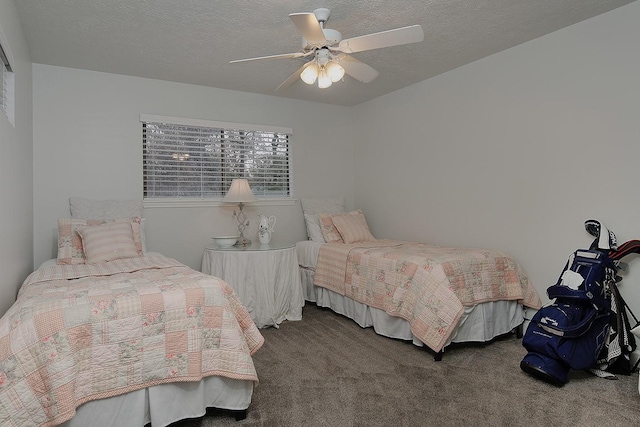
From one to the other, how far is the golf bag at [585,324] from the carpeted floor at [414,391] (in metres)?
0.11

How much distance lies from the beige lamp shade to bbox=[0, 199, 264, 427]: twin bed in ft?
5.69

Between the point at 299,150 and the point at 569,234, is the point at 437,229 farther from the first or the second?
the point at 299,150

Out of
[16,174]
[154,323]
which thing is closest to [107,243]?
[16,174]

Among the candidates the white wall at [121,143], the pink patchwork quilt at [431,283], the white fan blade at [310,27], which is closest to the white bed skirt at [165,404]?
the pink patchwork quilt at [431,283]

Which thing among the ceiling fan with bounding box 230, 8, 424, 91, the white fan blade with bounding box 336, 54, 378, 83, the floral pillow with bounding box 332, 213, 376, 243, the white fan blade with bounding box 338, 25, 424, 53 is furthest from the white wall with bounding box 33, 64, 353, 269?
the white fan blade with bounding box 338, 25, 424, 53

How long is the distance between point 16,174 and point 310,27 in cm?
215

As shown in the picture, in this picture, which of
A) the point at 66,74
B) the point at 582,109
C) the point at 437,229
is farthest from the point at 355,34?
the point at 66,74

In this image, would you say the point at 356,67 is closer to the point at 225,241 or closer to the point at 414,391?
the point at 225,241

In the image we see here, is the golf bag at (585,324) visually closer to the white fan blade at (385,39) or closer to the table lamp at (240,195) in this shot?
the white fan blade at (385,39)

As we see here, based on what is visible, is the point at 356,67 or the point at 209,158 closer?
the point at 356,67

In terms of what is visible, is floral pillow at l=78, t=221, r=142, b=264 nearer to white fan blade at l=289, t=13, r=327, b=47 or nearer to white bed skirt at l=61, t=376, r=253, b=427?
white bed skirt at l=61, t=376, r=253, b=427

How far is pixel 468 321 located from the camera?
296cm

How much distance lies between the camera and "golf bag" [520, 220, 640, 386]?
7.73ft

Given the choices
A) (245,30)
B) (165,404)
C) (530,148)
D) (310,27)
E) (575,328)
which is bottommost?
(165,404)
